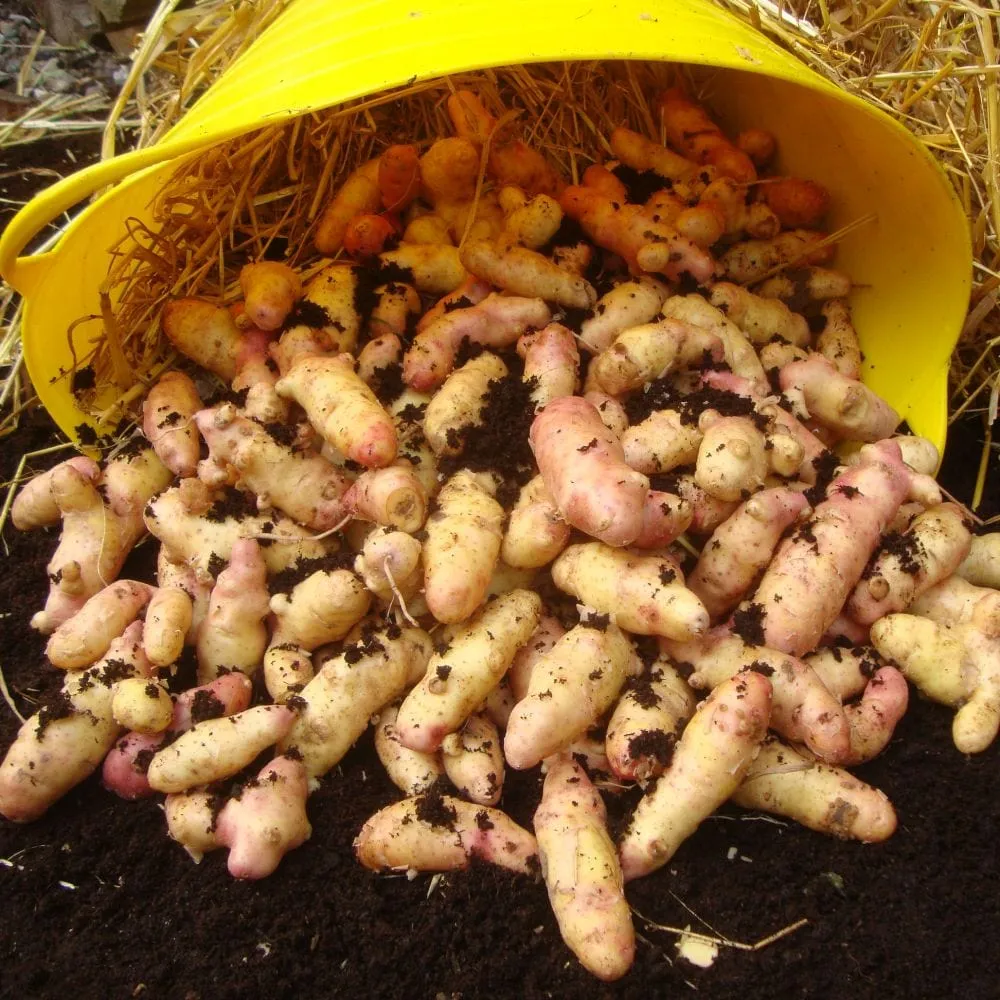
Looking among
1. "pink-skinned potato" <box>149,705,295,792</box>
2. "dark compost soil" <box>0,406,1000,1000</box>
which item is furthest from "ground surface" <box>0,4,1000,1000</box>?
"pink-skinned potato" <box>149,705,295,792</box>

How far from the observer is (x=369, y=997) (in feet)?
3.97

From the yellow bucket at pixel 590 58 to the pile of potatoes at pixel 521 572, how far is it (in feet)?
0.38

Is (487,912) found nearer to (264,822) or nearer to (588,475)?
(264,822)

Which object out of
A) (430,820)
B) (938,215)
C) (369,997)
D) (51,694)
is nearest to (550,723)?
(430,820)

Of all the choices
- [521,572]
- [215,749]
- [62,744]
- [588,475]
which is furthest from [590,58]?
[62,744]

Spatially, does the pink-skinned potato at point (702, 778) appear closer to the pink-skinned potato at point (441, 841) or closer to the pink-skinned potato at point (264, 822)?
the pink-skinned potato at point (441, 841)

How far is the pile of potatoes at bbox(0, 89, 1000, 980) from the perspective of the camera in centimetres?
133

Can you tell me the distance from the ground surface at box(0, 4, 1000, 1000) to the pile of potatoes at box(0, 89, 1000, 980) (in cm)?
4

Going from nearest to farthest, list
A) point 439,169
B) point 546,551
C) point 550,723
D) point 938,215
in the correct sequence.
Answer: point 550,723 → point 546,551 → point 938,215 → point 439,169

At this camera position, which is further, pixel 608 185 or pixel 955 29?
pixel 608 185

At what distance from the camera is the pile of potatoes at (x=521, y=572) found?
4.38 ft

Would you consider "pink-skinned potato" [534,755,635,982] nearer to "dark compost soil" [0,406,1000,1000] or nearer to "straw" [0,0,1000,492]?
"dark compost soil" [0,406,1000,1000]

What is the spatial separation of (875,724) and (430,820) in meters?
0.64

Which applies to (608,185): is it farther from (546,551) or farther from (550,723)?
(550,723)
